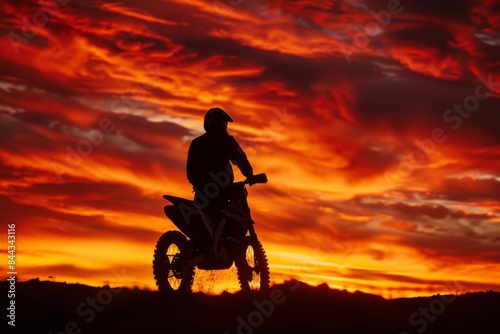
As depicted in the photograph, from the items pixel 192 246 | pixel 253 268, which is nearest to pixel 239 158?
pixel 192 246

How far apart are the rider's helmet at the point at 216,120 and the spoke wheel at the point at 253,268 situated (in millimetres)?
2489

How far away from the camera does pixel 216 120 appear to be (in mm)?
16250

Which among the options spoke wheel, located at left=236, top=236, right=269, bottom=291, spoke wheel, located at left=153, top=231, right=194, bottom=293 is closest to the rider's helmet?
spoke wheel, located at left=153, top=231, right=194, bottom=293

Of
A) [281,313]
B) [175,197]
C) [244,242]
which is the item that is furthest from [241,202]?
[281,313]

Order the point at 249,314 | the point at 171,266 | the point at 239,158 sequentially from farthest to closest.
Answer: the point at 239,158, the point at 171,266, the point at 249,314

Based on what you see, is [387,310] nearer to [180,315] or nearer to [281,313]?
[281,313]

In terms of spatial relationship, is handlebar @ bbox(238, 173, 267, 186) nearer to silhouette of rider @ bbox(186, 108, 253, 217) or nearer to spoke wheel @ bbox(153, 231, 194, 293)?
silhouette of rider @ bbox(186, 108, 253, 217)

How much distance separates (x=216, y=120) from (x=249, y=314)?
13.8ft

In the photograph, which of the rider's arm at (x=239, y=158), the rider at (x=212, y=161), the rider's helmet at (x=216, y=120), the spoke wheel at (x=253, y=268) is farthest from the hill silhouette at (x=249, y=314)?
the rider's helmet at (x=216, y=120)

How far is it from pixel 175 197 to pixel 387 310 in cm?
431

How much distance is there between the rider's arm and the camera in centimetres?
1644

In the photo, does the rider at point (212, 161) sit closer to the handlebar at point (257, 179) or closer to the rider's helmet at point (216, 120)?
the rider's helmet at point (216, 120)

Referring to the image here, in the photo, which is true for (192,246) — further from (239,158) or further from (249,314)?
(249,314)

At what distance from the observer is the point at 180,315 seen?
13.6 m
